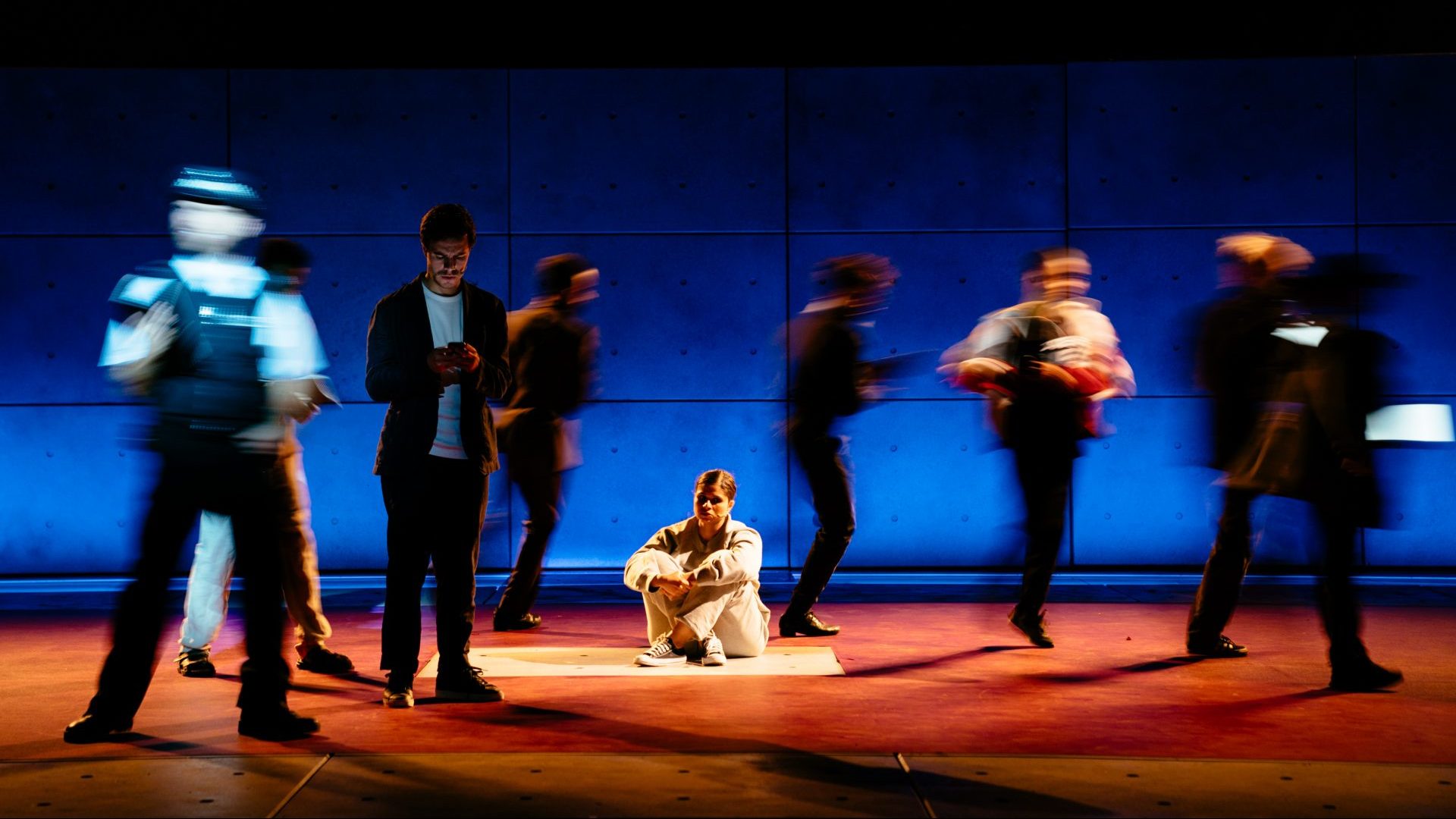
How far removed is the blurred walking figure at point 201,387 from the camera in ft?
12.9

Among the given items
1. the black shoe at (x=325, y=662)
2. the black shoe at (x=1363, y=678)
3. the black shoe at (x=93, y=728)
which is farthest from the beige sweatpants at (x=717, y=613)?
the black shoe at (x=1363, y=678)

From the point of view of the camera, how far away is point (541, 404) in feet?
21.0

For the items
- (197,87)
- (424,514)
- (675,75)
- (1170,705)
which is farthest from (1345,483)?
(197,87)

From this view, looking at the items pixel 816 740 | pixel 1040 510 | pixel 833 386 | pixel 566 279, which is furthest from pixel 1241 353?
pixel 566 279

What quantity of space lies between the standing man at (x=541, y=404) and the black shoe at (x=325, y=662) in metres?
1.12

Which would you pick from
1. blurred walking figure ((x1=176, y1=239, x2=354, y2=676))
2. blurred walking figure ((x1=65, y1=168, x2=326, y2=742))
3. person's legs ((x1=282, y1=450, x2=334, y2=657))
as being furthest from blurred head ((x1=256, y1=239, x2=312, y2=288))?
blurred walking figure ((x1=65, y1=168, x2=326, y2=742))

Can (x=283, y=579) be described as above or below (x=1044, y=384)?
below

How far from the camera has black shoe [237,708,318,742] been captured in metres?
4.15

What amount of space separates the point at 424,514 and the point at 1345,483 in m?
3.52

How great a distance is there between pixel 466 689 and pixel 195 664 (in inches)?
52.9

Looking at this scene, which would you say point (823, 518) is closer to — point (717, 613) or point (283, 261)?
point (717, 613)

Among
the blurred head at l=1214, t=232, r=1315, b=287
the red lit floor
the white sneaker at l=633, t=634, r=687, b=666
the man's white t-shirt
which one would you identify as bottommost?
the red lit floor

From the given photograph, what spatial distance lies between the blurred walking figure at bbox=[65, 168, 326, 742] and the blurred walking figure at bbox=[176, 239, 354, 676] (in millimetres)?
1101

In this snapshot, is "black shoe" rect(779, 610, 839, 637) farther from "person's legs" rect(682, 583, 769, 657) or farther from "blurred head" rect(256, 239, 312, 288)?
"blurred head" rect(256, 239, 312, 288)
